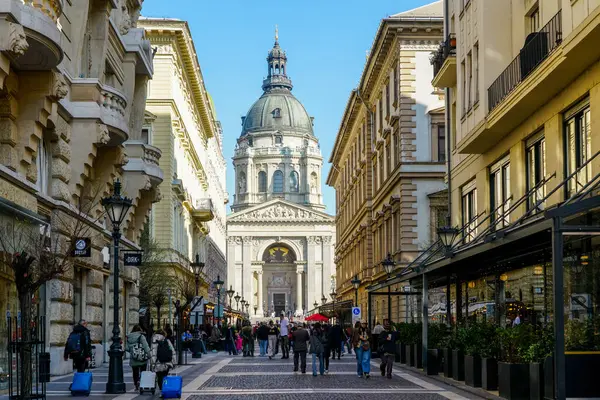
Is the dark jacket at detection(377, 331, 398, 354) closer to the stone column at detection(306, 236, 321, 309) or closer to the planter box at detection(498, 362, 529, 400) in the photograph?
the planter box at detection(498, 362, 529, 400)

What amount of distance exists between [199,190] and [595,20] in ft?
205

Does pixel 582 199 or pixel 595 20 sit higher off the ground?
pixel 595 20

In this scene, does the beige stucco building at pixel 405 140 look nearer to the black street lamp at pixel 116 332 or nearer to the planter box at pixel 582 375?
the black street lamp at pixel 116 332

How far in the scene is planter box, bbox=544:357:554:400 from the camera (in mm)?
16344

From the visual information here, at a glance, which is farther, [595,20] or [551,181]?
[551,181]

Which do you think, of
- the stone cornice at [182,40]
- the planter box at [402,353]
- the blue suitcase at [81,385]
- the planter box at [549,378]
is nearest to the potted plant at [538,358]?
the planter box at [549,378]

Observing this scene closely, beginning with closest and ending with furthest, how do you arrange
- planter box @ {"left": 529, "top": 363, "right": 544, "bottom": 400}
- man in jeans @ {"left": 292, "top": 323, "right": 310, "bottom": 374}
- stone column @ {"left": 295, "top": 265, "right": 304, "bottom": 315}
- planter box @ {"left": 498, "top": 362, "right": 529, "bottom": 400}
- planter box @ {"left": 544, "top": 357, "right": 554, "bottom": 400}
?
planter box @ {"left": 544, "top": 357, "right": 554, "bottom": 400} < planter box @ {"left": 529, "top": 363, "right": 544, "bottom": 400} < planter box @ {"left": 498, "top": 362, "right": 529, "bottom": 400} < man in jeans @ {"left": 292, "top": 323, "right": 310, "bottom": 374} < stone column @ {"left": 295, "top": 265, "right": 304, "bottom": 315}

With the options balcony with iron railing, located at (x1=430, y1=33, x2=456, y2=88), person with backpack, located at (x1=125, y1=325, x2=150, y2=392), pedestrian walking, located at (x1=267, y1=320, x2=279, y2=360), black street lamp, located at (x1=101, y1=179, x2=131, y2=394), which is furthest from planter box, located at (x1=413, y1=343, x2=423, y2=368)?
pedestrian walking, located at (x1=267, y1=320, x2=279, y2=360)

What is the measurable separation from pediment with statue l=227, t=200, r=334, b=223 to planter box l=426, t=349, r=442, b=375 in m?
135

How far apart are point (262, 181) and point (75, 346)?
527 ft

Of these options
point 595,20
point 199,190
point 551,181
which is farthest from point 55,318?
point 199,190

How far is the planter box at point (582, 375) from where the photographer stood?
1549cm

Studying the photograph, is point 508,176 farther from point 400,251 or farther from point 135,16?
point 400,251

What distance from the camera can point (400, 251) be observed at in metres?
50.4
